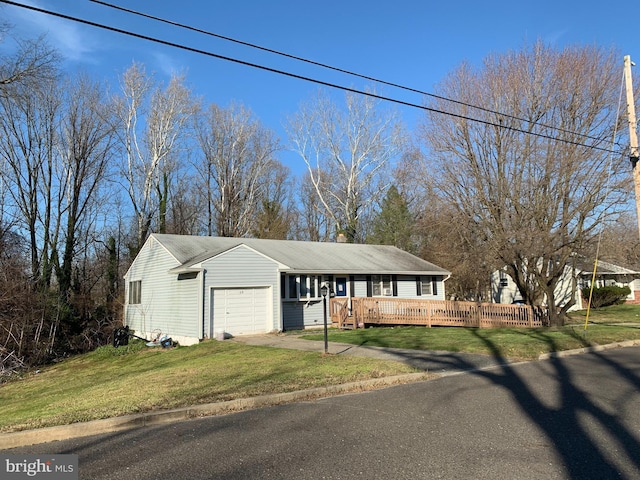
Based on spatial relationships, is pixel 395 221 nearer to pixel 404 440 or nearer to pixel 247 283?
pixel 247 283

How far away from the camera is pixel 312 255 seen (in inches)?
1062

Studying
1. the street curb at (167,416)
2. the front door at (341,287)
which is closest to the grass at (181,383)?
the street curb at (167,416)

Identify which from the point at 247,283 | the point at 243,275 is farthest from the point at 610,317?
the point at 243,275

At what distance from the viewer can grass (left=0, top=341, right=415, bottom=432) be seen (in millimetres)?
7926

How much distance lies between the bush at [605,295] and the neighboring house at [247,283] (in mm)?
17252

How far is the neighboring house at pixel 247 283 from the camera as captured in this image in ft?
66.1

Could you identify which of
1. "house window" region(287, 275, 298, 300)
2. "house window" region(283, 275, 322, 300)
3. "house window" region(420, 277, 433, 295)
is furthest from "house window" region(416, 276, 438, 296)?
"house window" region(287, 275, 298, 300)

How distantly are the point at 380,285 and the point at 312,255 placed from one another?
13.8ft

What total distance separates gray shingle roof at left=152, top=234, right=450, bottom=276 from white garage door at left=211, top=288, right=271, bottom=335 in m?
1.73

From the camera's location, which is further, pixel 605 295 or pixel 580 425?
pixel 605 295

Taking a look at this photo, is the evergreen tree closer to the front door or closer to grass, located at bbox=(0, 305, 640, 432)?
the front door

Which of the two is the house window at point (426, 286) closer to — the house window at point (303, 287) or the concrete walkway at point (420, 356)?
the house window at point (303, 287)

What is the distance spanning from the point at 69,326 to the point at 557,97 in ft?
85.0

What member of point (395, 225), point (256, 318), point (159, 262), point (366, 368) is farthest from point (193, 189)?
point (366, 368)
